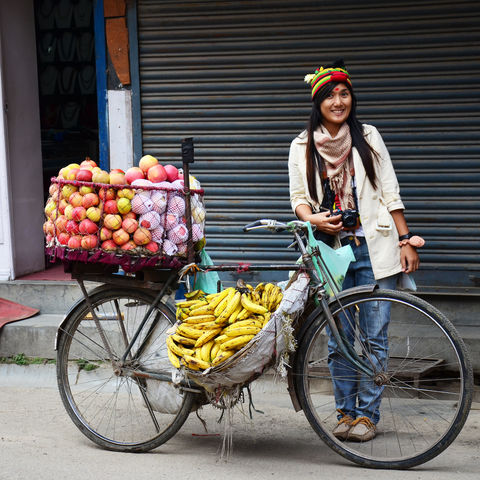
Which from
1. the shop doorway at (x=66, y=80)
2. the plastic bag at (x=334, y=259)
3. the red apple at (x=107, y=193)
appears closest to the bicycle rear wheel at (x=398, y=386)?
the plastic bag at (x=334, y=259)

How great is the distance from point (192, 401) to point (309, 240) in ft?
3.47

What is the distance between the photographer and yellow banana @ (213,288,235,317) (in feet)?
12.1

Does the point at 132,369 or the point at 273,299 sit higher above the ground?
the point at 273,299

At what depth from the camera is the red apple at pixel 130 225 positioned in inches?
145

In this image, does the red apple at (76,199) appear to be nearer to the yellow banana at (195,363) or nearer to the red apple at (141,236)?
the red apple at (141,236)

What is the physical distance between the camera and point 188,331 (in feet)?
12.1

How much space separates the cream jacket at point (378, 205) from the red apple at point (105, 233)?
1073mm

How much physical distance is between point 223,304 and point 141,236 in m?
0.53

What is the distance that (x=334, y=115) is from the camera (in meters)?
4.03

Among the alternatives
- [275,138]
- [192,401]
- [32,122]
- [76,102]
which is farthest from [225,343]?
[76,102]

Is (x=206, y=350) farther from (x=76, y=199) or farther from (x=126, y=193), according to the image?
(x=76, y=199)

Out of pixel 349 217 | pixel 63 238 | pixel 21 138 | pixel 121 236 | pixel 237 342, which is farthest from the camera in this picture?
pixel 21 138

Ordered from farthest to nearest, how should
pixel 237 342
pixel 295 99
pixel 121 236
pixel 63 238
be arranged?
pixel 295 99
pixel 63 238
pixel 121 236
pixel 237 342

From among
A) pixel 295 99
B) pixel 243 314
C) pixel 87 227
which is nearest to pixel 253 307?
pixel 243 314
